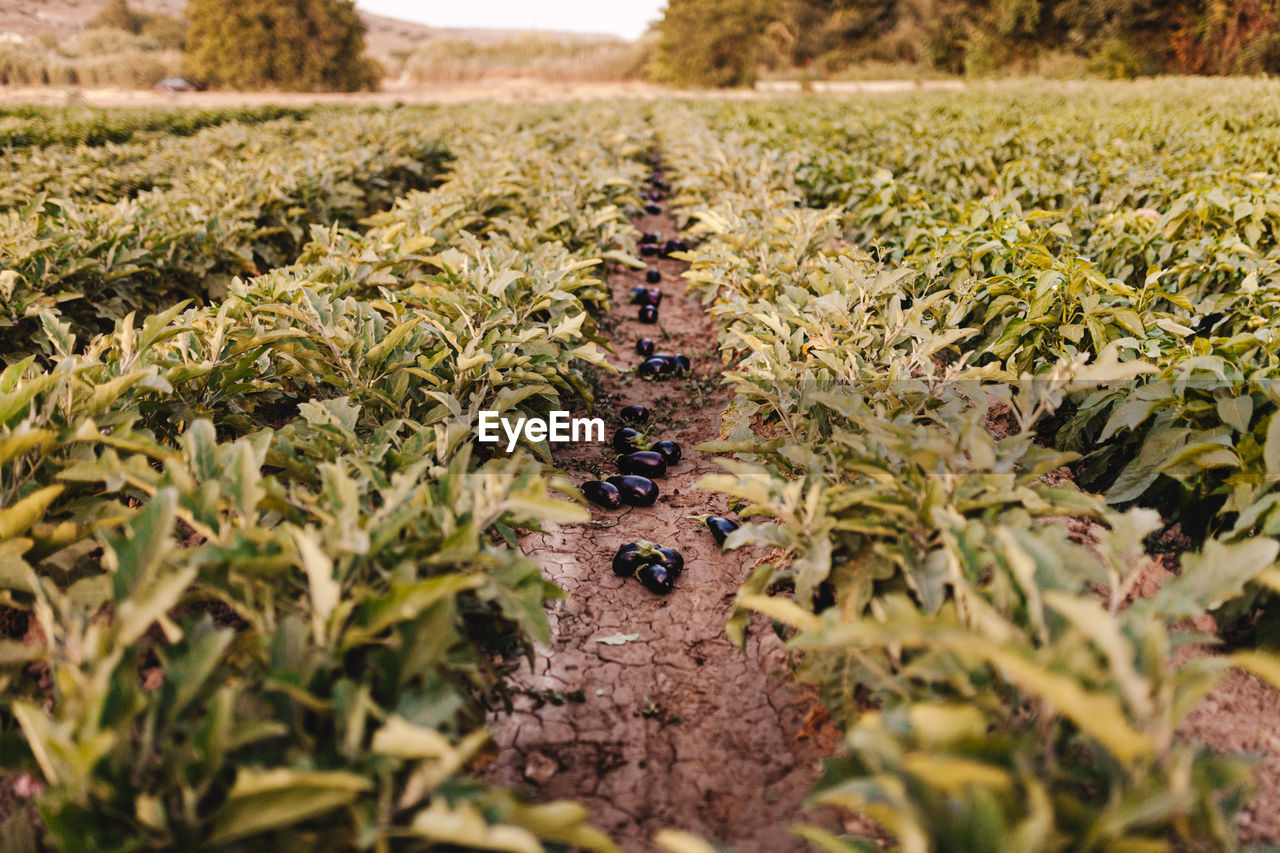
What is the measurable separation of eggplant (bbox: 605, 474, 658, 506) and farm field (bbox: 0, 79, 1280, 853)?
0.11 ft

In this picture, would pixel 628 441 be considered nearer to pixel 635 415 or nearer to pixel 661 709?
pixel 635 415

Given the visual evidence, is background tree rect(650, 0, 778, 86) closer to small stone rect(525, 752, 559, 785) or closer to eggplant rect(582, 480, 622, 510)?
eggplant rect(582, 480, 622, 510)

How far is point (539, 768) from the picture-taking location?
1.89 meters

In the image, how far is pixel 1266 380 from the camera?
2.14 meters

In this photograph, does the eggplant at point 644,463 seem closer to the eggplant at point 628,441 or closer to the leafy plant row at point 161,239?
the eggplant at point 628,441

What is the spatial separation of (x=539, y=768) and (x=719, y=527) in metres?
1.26

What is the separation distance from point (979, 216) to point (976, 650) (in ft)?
11.6

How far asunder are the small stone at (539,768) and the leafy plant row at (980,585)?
0.63 meters

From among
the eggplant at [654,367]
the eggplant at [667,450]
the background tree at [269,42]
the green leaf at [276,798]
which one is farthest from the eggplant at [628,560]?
the background tree at [269,42]

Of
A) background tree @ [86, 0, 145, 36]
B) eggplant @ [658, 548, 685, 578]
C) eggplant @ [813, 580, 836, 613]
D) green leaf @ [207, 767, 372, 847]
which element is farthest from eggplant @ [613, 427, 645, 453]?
background tree @ [86, 0, 145, 36]

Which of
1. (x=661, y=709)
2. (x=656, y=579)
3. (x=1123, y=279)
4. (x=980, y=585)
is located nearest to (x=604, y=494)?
(x=656, y=579)

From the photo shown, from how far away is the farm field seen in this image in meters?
1.12

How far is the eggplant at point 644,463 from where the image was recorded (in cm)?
349

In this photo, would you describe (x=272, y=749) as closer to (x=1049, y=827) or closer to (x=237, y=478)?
(x=237, y=478)
